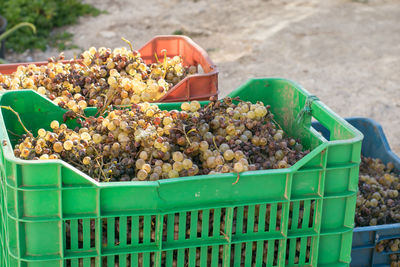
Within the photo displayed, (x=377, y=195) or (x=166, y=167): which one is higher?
(x=166, y=167)

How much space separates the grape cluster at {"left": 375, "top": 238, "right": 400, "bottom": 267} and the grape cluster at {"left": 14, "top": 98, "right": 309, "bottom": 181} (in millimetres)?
559

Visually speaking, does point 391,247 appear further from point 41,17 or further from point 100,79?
point 41,17

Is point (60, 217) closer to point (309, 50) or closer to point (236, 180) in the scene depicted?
point (236, 180)

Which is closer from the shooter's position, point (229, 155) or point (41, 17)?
point (229, 155)

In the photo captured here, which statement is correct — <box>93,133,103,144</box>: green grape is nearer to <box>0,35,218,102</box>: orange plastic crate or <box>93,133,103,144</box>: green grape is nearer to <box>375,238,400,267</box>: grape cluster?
<box>0,35,218,102</box>: orange plastic crate

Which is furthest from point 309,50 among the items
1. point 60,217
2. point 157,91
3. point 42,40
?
point 60,217

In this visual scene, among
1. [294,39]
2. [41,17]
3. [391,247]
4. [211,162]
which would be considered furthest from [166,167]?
[41,17]

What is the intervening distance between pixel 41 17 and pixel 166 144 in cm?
461

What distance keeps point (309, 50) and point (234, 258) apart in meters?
4.24

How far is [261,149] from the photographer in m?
1.82

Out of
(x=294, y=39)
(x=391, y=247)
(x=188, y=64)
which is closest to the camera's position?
(x=391, y=247)

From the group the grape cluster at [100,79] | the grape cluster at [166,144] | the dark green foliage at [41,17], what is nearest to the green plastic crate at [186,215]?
the grape cluster at [166,144]

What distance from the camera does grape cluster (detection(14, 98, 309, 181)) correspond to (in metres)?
1.64

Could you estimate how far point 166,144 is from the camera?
1.71m
